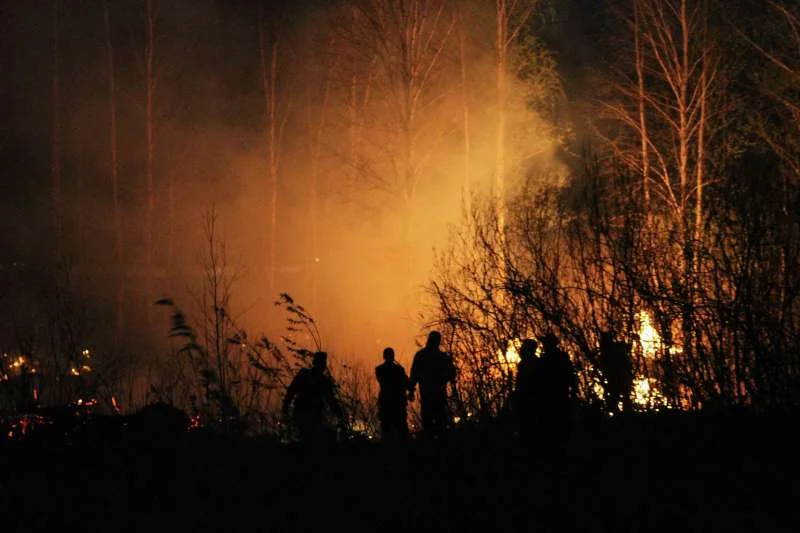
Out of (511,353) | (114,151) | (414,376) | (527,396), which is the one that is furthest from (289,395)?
(114,151)

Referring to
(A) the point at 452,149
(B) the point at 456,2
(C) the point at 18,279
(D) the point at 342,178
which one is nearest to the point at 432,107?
(A) the point at 452,149

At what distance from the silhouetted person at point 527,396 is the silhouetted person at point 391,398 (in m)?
2.23

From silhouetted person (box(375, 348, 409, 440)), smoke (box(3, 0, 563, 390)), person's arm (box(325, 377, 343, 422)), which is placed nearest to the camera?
person's arm (box(325, 377, 343, 422))

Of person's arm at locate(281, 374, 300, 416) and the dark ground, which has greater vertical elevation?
person's arm at locate(281, 374, 300, 416)

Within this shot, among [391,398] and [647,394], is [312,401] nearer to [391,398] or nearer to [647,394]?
[391,398]

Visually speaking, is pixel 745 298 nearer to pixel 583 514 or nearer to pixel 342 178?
pixel 583 514

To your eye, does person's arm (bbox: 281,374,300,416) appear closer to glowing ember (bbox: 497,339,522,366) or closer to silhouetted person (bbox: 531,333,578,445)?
glowing ember (bbox: 497,339,522,366)

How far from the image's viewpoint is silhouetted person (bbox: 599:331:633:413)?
1039 centimetres

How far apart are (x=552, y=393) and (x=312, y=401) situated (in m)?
3.02

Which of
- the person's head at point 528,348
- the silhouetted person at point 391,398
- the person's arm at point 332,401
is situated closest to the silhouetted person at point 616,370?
the person's head at point 528,348

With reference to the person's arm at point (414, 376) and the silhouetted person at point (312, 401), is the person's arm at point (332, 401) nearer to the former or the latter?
the silhouetted person at point (312, 401)

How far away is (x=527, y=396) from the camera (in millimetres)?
8992

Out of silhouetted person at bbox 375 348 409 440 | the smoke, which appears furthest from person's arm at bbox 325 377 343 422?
the smoke

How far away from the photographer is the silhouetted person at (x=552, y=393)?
28.8 feet
